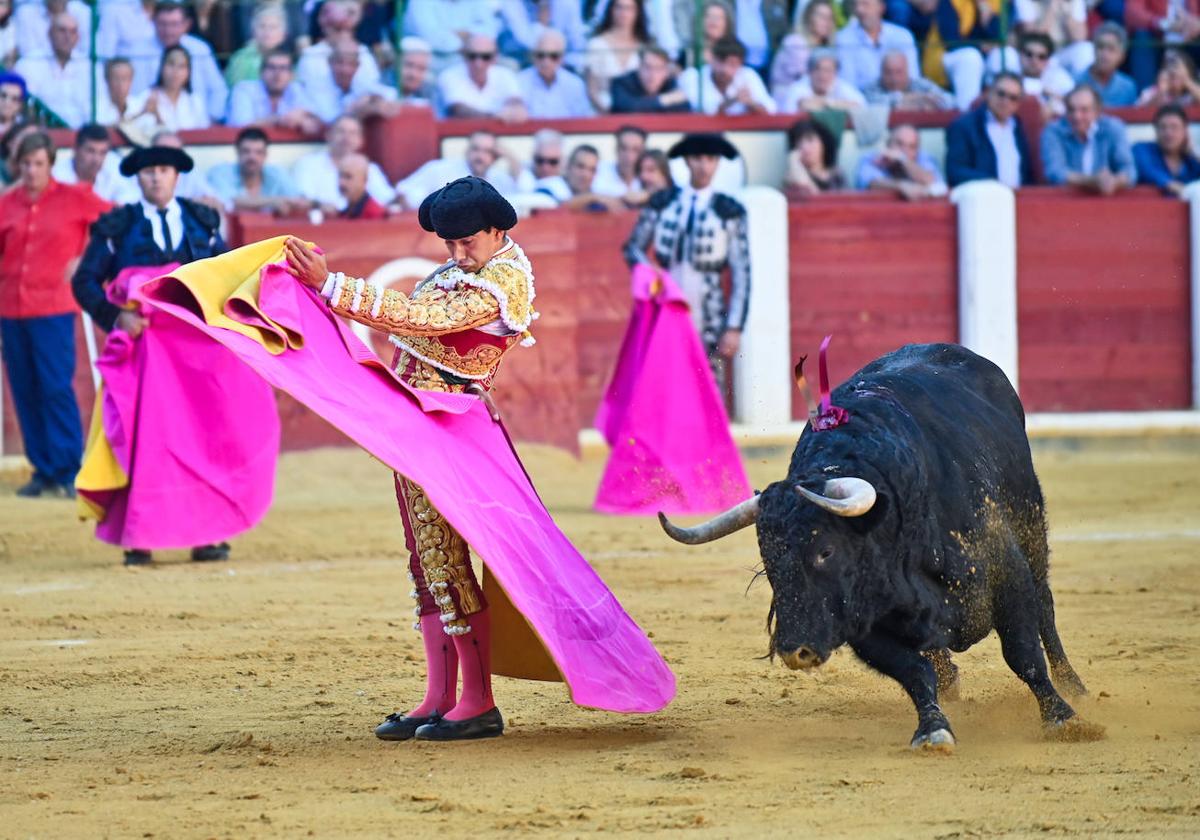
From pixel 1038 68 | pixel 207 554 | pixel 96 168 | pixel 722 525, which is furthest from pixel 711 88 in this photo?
pixel 722 525

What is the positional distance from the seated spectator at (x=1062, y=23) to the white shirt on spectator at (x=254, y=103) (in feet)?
13.4

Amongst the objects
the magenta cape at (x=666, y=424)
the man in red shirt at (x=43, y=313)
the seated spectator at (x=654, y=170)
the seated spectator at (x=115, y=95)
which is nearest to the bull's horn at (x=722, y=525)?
the magenta cape at (x=666, y=424)

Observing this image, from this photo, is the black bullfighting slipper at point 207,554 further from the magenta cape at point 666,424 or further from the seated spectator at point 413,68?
the seated spectator at point 413,68

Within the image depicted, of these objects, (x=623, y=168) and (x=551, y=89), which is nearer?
(x=623, y=168)

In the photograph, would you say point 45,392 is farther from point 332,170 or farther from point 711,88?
point 711,88

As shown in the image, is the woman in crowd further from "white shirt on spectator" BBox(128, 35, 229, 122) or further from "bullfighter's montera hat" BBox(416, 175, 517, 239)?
"bullfighter's montera hat" BBox(416, 175, 517, 239)

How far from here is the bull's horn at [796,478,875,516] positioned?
3.68 meters

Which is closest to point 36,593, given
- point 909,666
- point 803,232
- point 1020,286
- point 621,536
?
point 621,536

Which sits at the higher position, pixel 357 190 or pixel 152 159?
pixel 152 159

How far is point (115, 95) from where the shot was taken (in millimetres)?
9992

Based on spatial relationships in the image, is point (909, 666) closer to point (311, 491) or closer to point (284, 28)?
point (311, 491)

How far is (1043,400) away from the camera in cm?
1109

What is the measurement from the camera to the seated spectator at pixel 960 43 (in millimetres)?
11320

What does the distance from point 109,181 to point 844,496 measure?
650 cm
